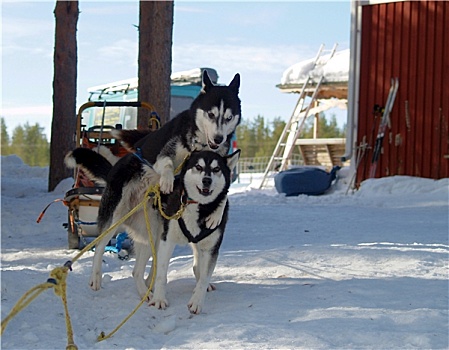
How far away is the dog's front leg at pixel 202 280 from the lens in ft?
13.5

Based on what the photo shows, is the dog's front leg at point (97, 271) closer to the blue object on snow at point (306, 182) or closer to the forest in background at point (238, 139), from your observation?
the blue object on snow at point (306, 182)

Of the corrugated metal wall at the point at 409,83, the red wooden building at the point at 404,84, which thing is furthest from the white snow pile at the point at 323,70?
the corrugated metal wall at the point at 409,83

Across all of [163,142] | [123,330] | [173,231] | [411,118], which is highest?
[411,118]

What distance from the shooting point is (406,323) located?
11.4 ft

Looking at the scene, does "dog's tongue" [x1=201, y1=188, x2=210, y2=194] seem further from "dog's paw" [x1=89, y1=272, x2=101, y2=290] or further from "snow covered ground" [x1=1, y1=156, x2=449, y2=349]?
"dog's paw" [x1=89, y1=272, x2=101, y2=290]

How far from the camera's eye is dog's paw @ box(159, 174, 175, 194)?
4.36 meters

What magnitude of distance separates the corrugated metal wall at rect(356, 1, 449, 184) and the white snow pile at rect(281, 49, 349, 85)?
2735mm

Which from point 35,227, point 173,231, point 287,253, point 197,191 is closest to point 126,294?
point 173,231

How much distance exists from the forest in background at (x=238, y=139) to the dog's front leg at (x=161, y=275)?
35861mm

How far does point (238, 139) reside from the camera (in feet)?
147

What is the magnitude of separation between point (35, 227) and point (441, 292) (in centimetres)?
604

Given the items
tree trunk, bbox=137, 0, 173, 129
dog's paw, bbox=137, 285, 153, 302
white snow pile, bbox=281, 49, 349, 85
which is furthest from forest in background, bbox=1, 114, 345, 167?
dog's paw, bbox=137, 285, 153, 302

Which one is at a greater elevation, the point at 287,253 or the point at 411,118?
the point at 411,118

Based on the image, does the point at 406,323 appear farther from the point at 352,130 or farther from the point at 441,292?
the point at 352,130
